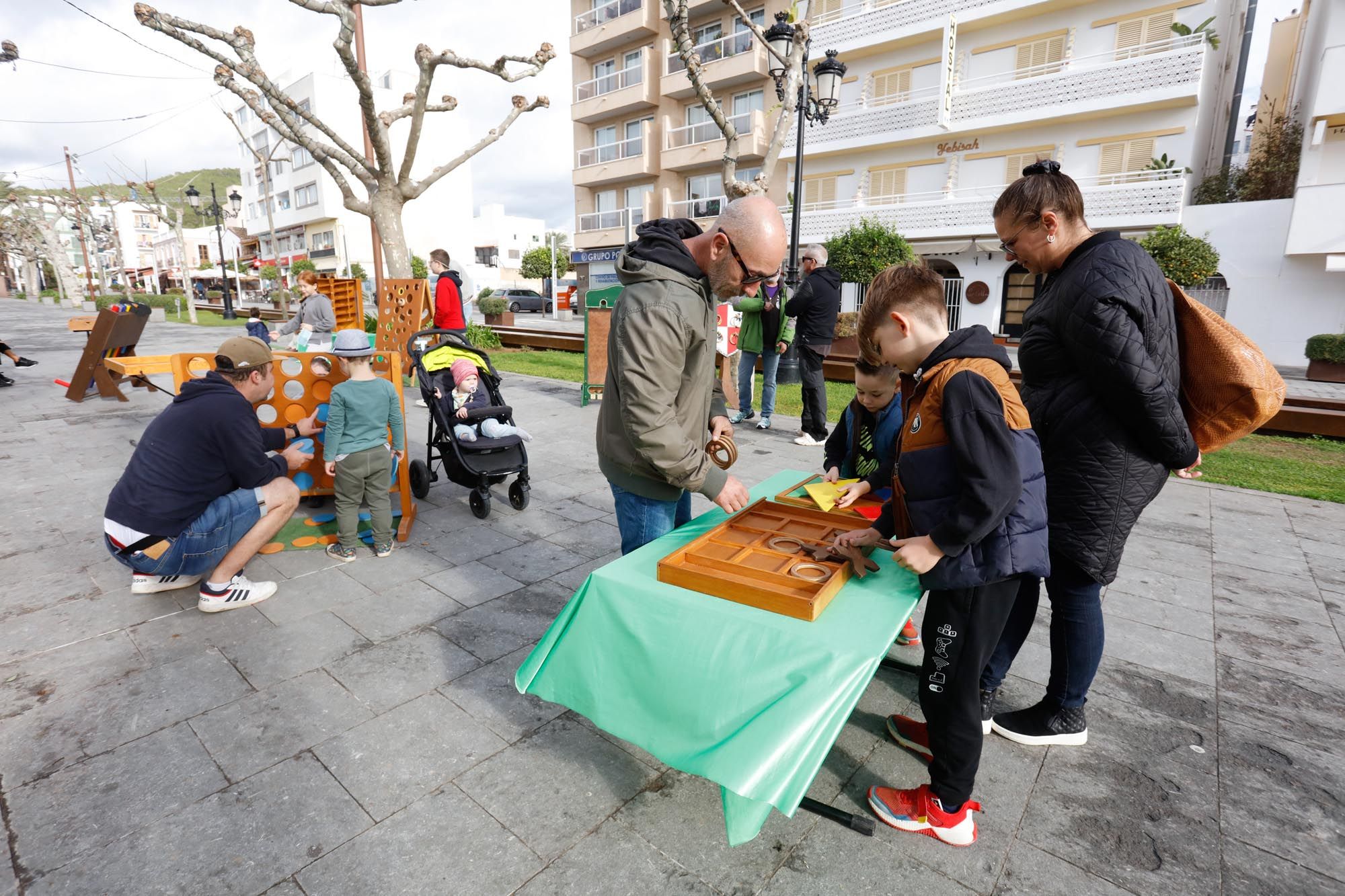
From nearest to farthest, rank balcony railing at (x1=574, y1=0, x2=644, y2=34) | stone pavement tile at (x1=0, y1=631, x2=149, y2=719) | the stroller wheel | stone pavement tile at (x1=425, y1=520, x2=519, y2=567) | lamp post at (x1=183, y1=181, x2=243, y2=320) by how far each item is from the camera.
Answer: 1. stone pavement tile at (x1=0, y1=631, x2=149, y2=719)
2. stone pavement tile at (x1=425, y1=520, x2=519, y2=567)
3. the stroller wheel
4. lamp post at (x1=183, y1=181, x2=243, y2=320)
5. balcony railing at (x1=574, y1=0, x2=644, y2=34)

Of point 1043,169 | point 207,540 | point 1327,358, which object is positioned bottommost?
point 207,540

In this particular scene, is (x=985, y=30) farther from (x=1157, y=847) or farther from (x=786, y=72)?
(x=1157, y=847)

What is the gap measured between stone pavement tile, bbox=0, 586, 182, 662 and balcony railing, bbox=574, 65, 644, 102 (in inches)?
1323

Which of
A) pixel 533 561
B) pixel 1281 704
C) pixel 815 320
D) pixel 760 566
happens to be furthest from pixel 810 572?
pixel 815 320

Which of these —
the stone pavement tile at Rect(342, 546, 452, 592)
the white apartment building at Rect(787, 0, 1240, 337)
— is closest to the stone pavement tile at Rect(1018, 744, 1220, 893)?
the stone pavement tile at Rect(342, 546, 452, 592)

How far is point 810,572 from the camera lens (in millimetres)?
2031

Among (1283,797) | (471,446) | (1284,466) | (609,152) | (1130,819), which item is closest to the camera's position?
(1130,819)

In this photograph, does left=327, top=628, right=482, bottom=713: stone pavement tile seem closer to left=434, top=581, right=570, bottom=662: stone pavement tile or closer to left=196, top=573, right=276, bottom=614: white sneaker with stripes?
left=434, top=581, right=570, bottom=662: stone pavement tile

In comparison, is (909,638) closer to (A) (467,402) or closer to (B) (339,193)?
(A) (467,402)

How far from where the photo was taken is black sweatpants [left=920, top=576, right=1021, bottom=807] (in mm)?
2023

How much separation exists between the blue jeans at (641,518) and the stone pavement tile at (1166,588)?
2938mm

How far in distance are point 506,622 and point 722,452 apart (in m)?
1.74

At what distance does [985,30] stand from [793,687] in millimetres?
27862

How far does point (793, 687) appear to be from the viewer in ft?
5.48
